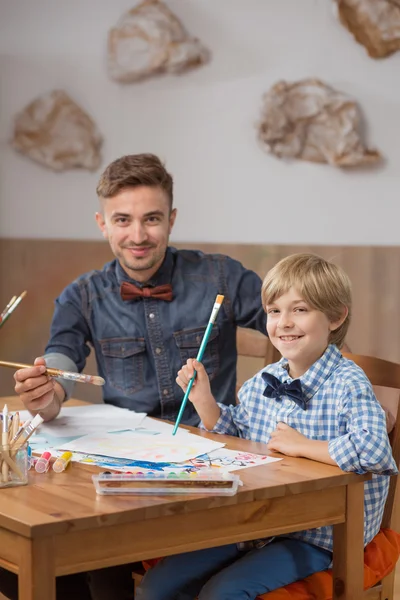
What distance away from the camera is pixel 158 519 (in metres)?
1.33

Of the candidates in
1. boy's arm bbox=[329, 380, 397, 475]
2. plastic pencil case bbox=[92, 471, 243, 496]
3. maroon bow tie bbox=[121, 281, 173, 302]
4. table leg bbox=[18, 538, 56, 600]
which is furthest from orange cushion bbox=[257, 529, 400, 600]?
maroon bow tie bbox=[121, 281, 173, 302]

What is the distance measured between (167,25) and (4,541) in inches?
114

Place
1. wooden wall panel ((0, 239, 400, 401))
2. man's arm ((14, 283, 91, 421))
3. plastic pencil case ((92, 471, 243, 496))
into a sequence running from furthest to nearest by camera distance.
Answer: wooden wall panel ((0, 239, 400, 401)), man's arm ((14, 283, 91, 421)), plastic pencil case ((92, 471, 243, 496))

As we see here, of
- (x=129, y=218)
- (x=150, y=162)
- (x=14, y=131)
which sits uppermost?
(x=14, y=131)

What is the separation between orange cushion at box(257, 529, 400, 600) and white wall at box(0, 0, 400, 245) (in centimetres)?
181

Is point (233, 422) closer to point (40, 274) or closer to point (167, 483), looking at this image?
point (167, 483)

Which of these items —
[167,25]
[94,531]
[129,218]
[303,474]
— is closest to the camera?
[94,531]

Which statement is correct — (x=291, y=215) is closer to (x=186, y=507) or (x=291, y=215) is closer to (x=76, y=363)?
(x=76, y=363)

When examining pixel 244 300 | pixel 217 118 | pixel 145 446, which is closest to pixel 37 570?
pixel 145 446

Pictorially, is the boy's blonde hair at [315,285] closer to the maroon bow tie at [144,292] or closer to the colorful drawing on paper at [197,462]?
the colorful drawing on paper at [197,462]

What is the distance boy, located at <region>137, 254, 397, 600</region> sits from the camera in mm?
1601

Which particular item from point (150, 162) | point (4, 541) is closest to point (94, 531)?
point (4, 541)

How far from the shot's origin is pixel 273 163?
3.63m

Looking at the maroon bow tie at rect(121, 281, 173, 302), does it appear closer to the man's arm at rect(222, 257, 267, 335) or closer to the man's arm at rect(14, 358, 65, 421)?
the man's arm at rect(222, 257, 267, 335)
